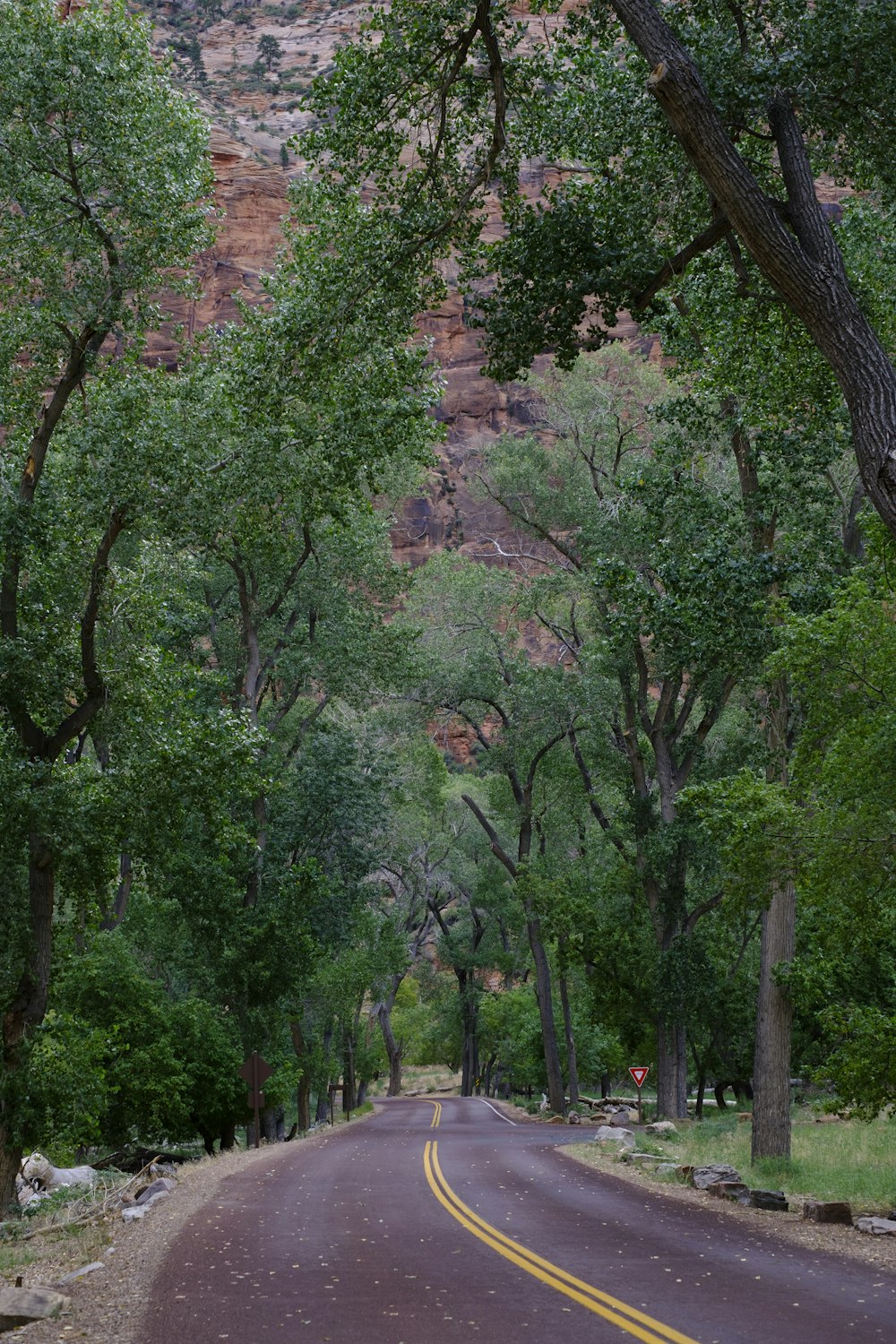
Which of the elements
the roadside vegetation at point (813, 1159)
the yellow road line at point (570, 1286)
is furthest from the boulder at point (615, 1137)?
the yellow road line at point (570, 1286)

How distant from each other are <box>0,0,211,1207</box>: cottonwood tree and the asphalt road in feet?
15.4

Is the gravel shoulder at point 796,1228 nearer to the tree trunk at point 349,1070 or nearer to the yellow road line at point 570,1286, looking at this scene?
the yellow road line at point 570,1286

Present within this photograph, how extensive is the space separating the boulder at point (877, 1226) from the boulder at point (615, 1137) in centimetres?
924

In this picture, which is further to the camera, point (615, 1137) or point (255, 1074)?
point (255, 1074)

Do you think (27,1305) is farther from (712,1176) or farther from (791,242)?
(712,1176)

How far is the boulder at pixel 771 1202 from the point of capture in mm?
11578

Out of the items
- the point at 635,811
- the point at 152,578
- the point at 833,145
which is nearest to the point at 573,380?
the point at 635,811

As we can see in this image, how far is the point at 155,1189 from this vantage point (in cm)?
1409

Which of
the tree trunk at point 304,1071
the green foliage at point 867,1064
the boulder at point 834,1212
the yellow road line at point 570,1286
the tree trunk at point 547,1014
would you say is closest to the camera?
the yellow road line at point 570,1286

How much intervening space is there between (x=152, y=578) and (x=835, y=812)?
10223 mm

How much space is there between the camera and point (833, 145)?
10758 millimetres

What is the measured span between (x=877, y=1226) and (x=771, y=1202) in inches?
69.1

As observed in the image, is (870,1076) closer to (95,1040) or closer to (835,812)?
(835,812)

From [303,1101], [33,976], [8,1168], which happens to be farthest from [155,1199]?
[303,1101]
